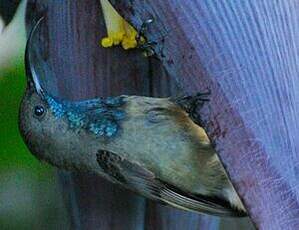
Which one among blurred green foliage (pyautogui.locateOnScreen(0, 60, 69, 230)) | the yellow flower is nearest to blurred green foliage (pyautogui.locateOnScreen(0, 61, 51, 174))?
blurred green foliage (pyautogui.locateOnScreen(0, 60, 69, 230))

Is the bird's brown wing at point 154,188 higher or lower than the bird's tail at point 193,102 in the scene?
lower

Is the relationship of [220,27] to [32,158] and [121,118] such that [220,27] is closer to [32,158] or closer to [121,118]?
[121,118]

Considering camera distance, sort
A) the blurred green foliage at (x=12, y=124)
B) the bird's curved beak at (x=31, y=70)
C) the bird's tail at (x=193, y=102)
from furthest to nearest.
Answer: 1. the blurred green foliage at (x=12, y=124)
2. the bird's curved beak at (x=31, y=70)
3. the bird's tail at (x=193, y=102)

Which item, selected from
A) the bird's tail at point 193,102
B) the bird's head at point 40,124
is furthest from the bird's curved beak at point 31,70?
the bird's tail at point 193,102

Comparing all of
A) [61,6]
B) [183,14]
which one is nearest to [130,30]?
[61,6]

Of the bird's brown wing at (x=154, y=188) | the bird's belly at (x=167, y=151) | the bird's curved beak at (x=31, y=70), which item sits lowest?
the bird's brown wing at (x=154, y=188)

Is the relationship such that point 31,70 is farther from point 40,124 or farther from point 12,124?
point 12,124

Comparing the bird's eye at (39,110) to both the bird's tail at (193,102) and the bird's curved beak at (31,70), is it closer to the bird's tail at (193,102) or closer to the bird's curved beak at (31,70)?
the bird's curved beak at (31,70)
